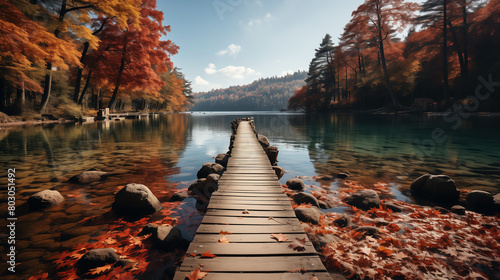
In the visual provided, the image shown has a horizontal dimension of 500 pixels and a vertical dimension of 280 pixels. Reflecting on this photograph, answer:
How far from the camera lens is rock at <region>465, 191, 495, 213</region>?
521 centimetres

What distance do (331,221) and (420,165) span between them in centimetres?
714

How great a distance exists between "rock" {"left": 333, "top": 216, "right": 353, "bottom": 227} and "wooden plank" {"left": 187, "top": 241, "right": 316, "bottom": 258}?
211 cm

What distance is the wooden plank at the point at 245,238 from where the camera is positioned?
313 centimetres

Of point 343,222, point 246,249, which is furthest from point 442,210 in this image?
point 246,249

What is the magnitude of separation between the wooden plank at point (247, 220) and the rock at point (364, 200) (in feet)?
9.22

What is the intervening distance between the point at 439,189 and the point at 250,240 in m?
5.71

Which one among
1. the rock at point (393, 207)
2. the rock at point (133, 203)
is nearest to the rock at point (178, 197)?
the rock at point (133, 203)

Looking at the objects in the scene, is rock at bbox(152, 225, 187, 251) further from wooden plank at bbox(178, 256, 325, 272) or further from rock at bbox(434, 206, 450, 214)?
rock at bbox(434, 206, 450, 214)

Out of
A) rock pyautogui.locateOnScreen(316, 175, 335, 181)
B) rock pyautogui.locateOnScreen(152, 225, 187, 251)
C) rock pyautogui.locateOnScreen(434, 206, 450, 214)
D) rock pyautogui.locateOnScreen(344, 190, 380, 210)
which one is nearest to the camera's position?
rock pyautogui.locateOnScreen(152, 225, 187, 251)

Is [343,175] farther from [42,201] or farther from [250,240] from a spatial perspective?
[42,201]

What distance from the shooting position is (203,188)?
6691 mm

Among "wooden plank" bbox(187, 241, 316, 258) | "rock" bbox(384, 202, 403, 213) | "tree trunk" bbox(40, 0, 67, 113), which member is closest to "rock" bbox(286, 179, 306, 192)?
"rock" bbox(384, 202, 403, 213)

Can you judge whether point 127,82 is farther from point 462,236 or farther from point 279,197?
point 462,236

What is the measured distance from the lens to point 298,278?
2396mm
